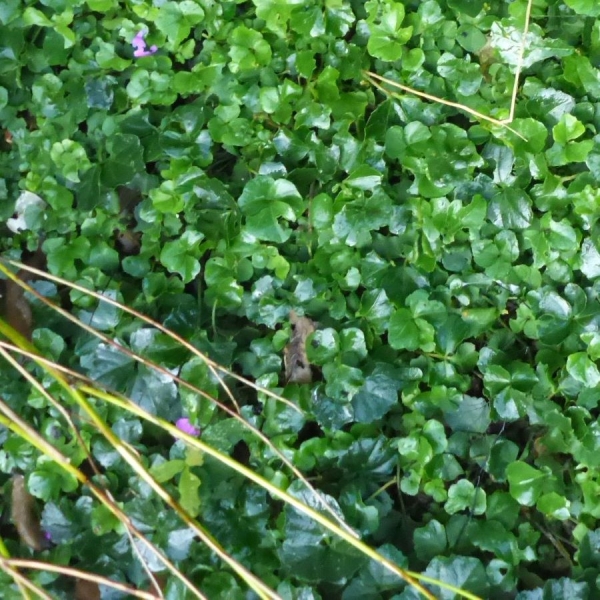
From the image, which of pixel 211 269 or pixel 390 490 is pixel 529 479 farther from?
pixel 211 269

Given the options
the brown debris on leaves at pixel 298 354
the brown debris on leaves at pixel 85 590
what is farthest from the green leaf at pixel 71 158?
the brown debris on leaves at pixel 85 590

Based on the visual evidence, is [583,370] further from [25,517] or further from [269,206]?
[25,517]

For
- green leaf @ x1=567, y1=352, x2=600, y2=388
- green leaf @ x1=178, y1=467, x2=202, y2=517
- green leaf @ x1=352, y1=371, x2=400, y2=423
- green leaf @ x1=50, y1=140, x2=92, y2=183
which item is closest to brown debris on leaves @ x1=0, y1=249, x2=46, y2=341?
green leaf @ x1=50, y1=140, x2=92, y2=183

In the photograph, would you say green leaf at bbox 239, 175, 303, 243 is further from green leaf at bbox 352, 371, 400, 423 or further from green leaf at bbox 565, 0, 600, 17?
green leaf at bbox 565, 0, 600, 17

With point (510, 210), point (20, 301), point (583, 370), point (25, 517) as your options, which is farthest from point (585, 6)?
point (25, 517)

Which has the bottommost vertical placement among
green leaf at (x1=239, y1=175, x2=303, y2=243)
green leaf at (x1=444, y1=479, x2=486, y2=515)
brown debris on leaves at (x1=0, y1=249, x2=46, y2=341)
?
green leaf at (x1=444, y1=479, x2=486, y2=515)

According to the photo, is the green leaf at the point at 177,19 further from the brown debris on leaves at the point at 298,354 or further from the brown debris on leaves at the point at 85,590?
the brown debris on leaves at the point at 85,590
